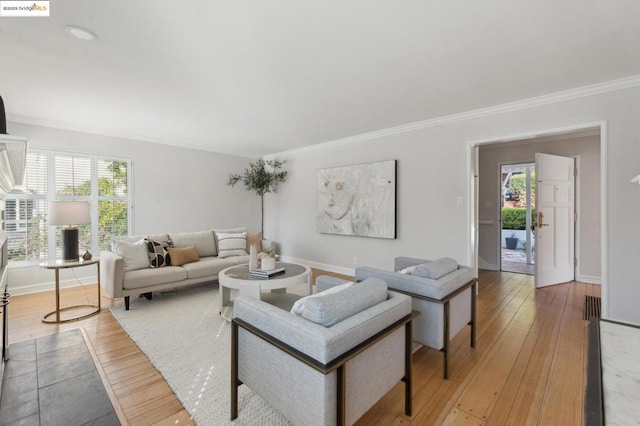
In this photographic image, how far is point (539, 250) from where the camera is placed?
13.7ft

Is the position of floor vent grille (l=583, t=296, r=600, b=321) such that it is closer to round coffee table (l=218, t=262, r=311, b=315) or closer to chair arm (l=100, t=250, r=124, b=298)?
round coffee table (l=218, t=262, r=311, b=315)

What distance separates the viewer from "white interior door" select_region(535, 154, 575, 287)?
166 inches

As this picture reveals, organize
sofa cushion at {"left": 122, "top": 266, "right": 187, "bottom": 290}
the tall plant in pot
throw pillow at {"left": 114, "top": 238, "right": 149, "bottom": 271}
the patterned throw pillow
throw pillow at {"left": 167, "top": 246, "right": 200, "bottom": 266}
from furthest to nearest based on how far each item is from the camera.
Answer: the tall plant in pot → throw pillow at {"left": 167, "top": 246, "right": 200, "bottom": 266} → the patterned throw pillow → throw pillow at {"left": 114, "top": 238, "right": 149, "bottom": 271} → sofa cushion at {"left": 122, "top": 266, "right": 187, "bottom": 290}

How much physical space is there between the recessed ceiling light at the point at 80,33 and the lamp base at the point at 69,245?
7.25ft

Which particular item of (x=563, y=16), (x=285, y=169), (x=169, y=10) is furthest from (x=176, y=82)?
(x=285, y=169)

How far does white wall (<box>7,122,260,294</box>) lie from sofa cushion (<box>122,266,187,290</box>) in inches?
67.7

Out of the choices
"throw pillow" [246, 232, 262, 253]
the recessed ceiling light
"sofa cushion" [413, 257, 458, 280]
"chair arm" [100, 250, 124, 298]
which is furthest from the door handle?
"chair arm" [100, 250, 124, 298]

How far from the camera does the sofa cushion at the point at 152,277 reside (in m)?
3.29

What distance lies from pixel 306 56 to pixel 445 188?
257 centimetres

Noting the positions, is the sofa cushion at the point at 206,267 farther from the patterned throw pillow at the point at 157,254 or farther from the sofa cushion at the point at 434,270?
the sofa cushion at the point at 434,270

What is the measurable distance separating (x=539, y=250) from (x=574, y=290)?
71 centimetres

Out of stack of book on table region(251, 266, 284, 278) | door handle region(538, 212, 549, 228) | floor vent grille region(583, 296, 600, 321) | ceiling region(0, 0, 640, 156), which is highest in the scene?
ceiling region(0, 0, 640, 156)

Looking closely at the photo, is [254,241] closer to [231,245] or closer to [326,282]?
[231,245]

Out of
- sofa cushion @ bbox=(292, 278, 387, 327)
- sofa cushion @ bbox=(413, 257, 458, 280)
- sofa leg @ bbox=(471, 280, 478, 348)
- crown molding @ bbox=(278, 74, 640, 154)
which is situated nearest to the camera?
sofa cushion @ bbox=(292, 278, 387, 327)
